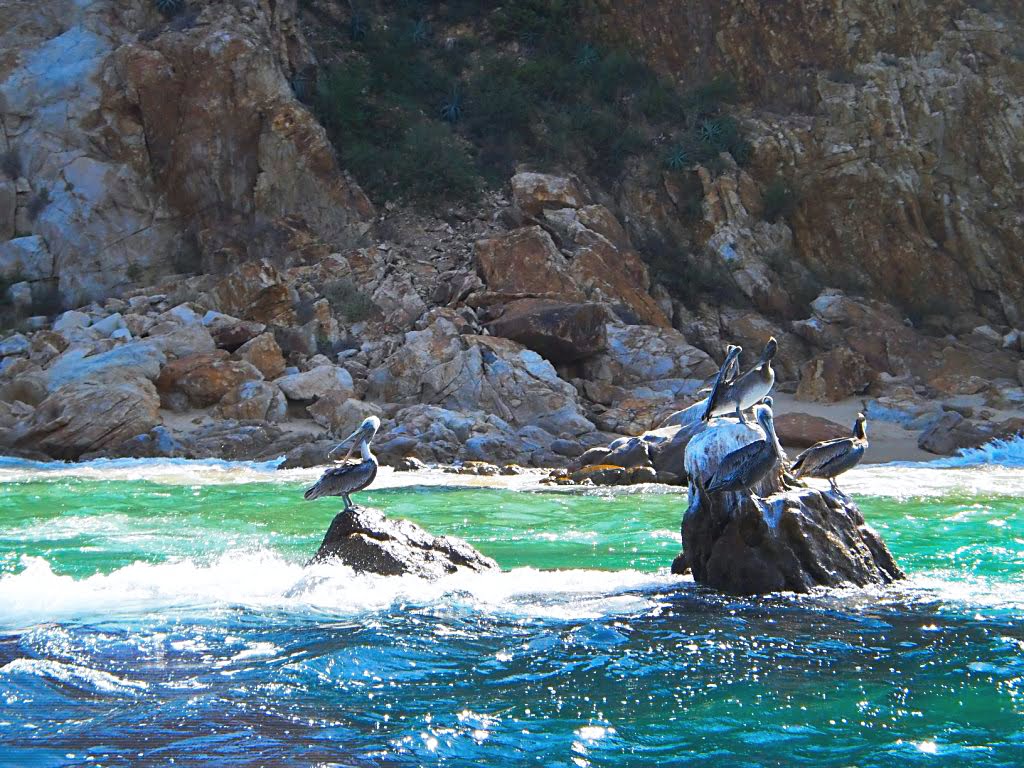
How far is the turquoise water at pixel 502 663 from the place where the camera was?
3775 millimetres

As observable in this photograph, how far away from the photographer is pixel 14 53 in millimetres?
26672

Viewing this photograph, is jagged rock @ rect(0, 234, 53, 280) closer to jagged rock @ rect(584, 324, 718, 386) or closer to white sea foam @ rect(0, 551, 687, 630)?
jagged rock @ rect(584, 324, 718, 386)

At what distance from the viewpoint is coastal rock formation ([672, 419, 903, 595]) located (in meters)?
6.05

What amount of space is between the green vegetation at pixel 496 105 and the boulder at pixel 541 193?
226 cm

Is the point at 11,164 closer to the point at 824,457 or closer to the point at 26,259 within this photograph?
the point at 26,259

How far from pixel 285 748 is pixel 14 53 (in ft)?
91.1

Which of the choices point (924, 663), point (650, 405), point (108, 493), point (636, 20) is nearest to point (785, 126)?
point (636, 20)

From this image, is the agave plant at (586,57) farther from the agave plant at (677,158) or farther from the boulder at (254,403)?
the boulder at (254,403)

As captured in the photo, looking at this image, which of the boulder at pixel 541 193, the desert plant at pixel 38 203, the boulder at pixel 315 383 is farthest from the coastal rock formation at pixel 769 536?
the desert plant at pixel 38 203

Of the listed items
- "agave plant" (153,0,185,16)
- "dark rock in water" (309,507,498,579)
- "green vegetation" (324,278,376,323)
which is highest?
"agave plant" (153,0,185,16)

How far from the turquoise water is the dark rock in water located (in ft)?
0.44

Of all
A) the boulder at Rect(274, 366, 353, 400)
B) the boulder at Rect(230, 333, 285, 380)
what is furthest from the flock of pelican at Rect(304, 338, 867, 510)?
the boulder at Rect(230, 333, 285, 380)

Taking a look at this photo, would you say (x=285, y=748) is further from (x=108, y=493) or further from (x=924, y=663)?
(x=108, y=493)

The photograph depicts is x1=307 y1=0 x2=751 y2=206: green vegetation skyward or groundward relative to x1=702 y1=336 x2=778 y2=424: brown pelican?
skyward
